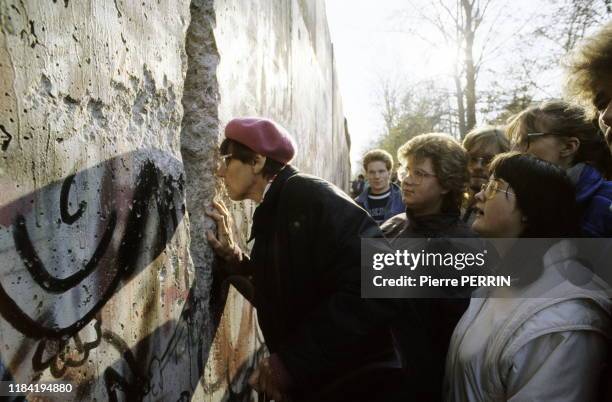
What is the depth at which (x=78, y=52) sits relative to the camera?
3.37 feet

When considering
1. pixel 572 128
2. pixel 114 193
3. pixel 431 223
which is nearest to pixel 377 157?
pixel 431 223

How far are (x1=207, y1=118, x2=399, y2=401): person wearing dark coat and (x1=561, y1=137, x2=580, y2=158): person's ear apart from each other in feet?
3.63

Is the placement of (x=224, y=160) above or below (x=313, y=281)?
above

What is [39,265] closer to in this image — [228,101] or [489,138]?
[228,101]

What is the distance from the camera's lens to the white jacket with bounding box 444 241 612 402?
1.23 m

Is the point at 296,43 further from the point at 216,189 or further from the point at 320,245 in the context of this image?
the point at 320,245

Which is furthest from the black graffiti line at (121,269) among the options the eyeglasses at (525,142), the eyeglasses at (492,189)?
the eyeglasses at (525,142)

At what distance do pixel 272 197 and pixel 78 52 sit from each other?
0.80m

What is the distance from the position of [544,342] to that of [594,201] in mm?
724

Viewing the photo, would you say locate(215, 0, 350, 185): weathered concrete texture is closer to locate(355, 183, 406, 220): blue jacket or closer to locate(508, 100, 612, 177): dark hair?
locate(355, 183, 406, 220): blue jacket

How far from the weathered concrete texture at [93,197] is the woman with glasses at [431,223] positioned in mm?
968

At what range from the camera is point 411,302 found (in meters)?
1.95

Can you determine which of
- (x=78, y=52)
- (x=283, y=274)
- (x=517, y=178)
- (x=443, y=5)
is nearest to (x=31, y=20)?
(x=78, y=52)

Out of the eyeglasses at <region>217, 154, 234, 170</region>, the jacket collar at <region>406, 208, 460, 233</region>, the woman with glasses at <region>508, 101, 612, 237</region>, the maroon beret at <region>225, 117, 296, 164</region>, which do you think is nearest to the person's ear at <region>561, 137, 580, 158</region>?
the woman with glasses at <region>508, 101, 612, 237</region>
